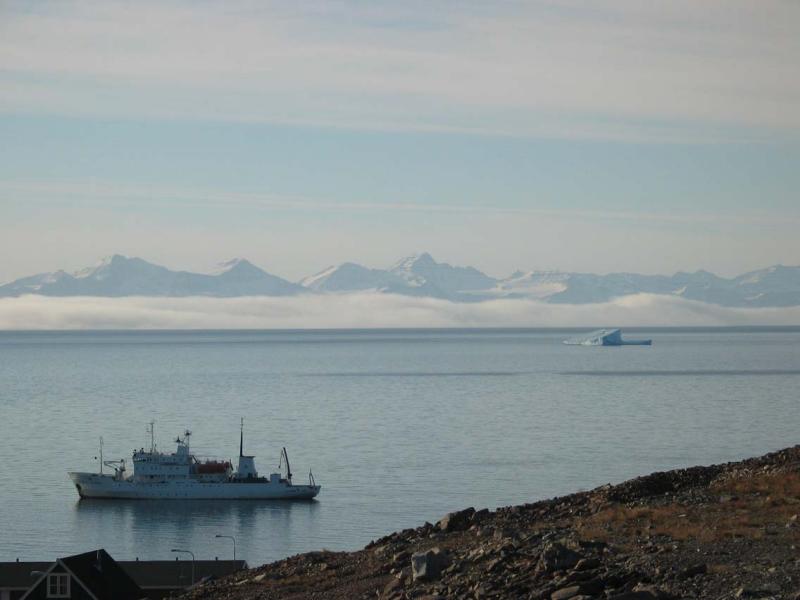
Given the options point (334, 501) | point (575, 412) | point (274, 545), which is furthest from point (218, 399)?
point (274, 545)

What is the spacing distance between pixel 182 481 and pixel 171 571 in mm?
43961

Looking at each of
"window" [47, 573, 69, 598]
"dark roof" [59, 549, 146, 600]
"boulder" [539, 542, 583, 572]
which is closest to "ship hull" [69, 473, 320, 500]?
"dark roof" [59, 549, 146, 600]

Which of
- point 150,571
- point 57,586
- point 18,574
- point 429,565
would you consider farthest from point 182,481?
point 429,565

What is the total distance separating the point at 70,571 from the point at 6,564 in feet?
25.1

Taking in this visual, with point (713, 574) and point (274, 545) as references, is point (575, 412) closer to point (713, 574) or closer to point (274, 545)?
point (274, 545)

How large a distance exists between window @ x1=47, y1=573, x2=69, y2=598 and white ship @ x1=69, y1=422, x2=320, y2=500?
4500 cm

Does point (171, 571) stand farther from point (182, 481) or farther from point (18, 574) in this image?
point (182, 481)

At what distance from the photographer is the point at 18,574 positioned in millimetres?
42750

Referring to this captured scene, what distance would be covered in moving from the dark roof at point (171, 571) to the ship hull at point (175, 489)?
3657 cm

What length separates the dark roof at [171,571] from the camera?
43281mm

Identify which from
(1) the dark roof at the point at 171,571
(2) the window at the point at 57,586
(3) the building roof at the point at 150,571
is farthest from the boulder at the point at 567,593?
(1) the dark roof at the point at 171,571

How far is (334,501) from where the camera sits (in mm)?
77375

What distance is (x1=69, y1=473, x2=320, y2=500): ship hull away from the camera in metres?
84.7

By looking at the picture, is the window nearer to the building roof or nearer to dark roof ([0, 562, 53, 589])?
the building roof
